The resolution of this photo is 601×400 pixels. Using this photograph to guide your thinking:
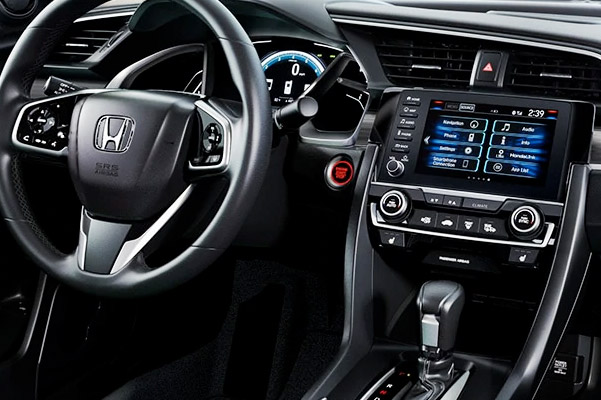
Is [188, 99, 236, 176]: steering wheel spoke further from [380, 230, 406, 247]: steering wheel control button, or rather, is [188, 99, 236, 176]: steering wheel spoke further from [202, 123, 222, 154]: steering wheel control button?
[380, 230, 406, 247]: steering wheel control button

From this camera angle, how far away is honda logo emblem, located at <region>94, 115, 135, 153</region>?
1.58 m

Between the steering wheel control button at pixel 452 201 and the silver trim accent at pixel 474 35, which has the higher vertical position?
the silver trim accent at pixel 474 35

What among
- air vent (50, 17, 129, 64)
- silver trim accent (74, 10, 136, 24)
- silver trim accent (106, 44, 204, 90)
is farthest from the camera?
air vent (50, 17, 129, 64)

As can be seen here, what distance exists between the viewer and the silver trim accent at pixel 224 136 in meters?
1.54

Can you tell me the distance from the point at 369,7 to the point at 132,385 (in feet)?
3.68

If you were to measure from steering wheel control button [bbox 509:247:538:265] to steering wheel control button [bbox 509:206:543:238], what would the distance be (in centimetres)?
3

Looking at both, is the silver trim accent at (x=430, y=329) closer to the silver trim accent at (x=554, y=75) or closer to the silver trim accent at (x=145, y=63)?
the silver trim accent at (x=554, y=75)

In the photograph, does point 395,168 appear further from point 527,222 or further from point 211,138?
point 211,138

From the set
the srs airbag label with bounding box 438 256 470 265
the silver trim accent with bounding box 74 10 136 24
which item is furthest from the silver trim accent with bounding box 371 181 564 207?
the silver trim accent with bounding box 74 10 136 24

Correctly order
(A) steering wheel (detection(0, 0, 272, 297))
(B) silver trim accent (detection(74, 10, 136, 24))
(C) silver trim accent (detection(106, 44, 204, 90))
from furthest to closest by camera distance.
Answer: (B) silver trim accent (detection(74, 10, 136, 24))
(C) silver trim accent (detection(106, 44, 204, 90))
(A) steering wheel (detection(0, 0, 272, 297))

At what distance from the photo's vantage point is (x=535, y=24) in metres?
1.75

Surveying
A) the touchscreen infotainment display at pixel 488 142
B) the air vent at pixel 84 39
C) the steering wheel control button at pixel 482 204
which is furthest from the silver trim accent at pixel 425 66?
the air vent at pixel 84 39

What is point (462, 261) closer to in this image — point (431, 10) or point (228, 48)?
point (431, 10)

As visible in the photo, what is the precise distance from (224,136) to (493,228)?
52cm
